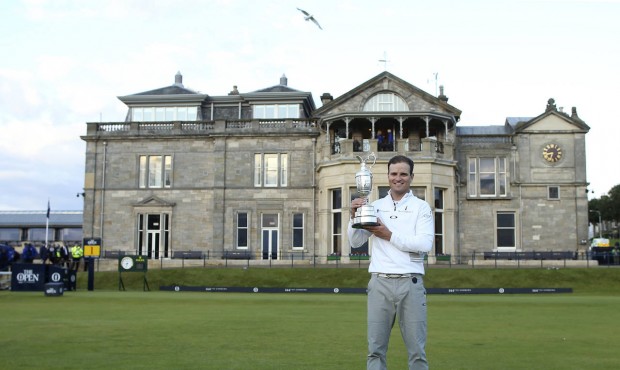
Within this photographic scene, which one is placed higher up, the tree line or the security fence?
the tree line

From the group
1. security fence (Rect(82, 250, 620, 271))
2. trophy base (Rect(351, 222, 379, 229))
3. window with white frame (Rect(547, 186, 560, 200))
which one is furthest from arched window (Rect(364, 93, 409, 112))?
trophy base (Rect(351, 222, 379, 229))

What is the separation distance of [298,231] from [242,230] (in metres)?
3.70

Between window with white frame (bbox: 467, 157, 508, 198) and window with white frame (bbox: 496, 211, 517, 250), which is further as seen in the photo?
window with white frame (bbox: 467, 157, 508, 198)

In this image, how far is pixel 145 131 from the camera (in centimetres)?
4888

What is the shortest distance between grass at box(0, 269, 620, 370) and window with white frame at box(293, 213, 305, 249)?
23245 millimetres

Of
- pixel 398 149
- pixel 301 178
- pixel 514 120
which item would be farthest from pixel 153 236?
pixel 514 120

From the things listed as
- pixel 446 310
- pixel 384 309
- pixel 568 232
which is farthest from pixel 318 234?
pixel 384 309

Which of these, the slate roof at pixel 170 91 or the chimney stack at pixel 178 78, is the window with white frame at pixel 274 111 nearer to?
the slate roof at pixel 170 91

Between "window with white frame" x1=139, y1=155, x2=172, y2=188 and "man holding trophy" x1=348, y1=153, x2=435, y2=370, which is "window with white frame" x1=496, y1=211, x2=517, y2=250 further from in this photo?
"man holding trophy" x1=348, y1=153, x2=435, y2=370

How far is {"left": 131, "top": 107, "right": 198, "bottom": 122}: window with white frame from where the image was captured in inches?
Answer: 2026

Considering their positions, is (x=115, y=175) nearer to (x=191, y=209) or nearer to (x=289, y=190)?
(x=191, y=209)

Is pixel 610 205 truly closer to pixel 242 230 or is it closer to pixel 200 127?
Result: pixel 242 230

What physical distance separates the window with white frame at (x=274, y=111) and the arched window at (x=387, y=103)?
656 cm

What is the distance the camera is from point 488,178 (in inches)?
1863
